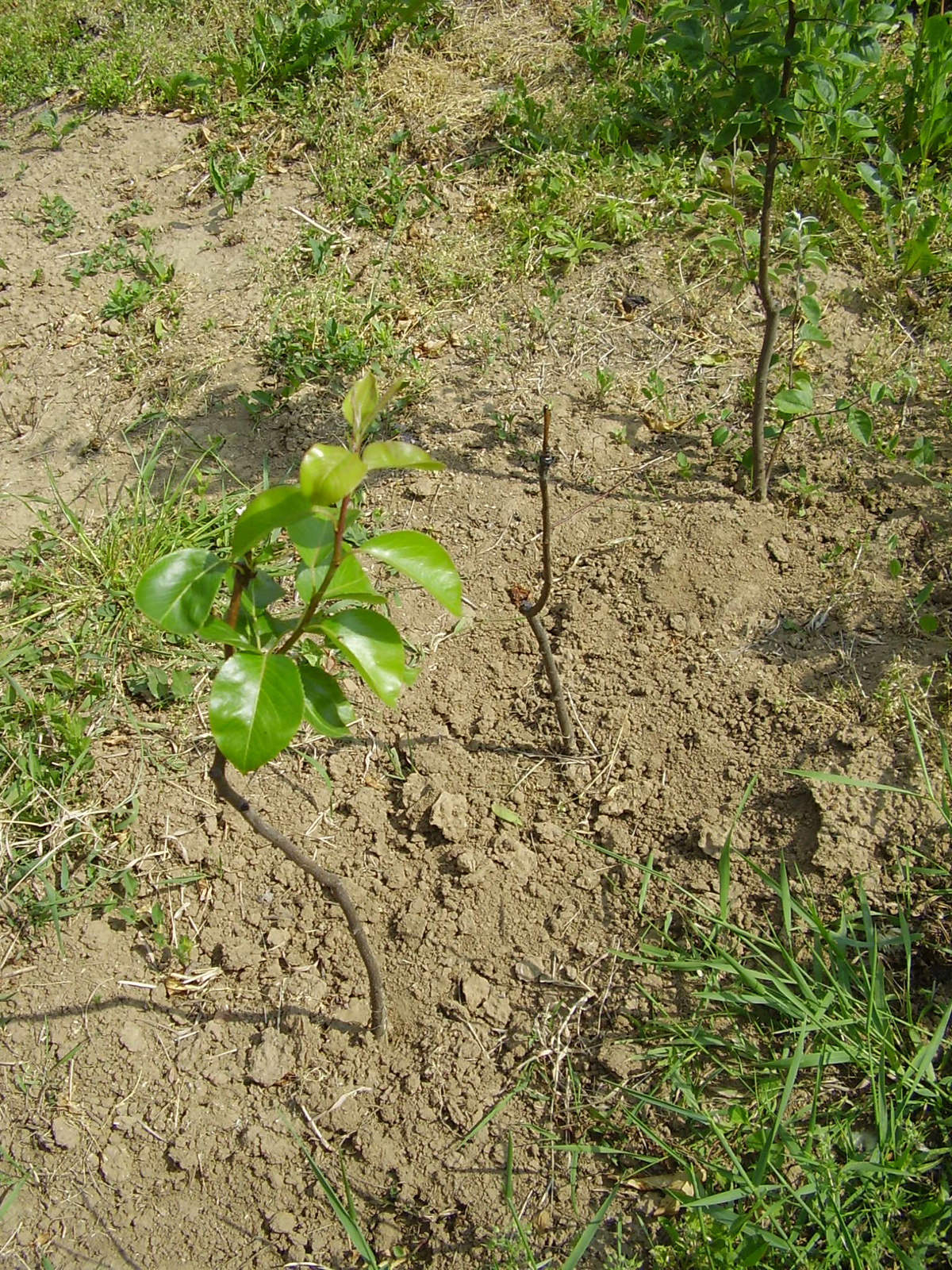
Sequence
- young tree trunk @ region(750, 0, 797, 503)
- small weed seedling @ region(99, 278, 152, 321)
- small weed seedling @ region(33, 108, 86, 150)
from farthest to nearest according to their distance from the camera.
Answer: small weed seedling @ region(33, 108, 86, 150)
small weed seedling @ region(99, 278, 152, 321)
young tree trunk @ region(750, 0, 797, 503)

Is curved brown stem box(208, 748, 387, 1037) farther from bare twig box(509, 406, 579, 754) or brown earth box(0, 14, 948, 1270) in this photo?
bare twig box(509, 406, 579, 754)

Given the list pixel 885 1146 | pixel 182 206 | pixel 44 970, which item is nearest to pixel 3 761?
pixel 44 970

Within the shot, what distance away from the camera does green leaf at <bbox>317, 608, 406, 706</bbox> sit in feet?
4.62

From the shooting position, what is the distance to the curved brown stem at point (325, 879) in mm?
1647

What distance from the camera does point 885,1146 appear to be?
1.77 metres

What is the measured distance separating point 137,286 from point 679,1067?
10.3 ft

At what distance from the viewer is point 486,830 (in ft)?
7.64

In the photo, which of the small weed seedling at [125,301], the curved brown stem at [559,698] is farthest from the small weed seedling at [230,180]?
the curved brown stem at [559,698]

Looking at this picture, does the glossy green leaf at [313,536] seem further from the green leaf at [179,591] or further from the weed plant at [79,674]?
the weed plant at [79,674]

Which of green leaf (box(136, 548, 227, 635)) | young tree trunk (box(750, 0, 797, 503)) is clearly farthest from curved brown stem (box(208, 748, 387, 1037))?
young tree trunk (box(750, 0, 797, 503))

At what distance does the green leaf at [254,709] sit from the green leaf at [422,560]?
21 centimetres

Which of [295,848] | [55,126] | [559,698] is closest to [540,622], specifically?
[559,698]

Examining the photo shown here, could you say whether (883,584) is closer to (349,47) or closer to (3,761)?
(3,761)

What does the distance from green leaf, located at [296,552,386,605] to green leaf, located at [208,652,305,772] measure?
141 mm
